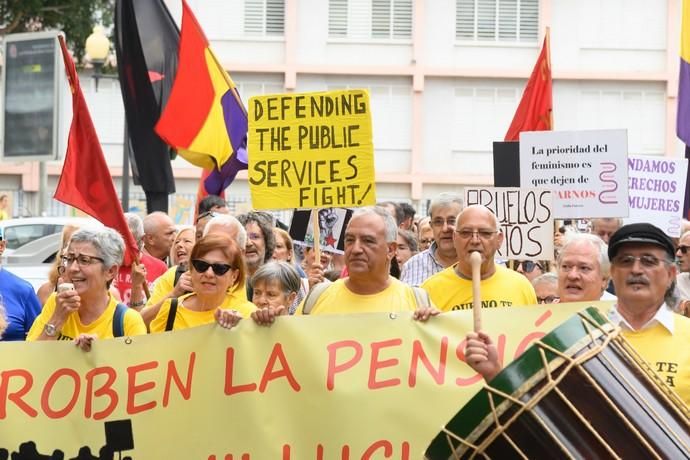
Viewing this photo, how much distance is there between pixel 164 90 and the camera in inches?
476

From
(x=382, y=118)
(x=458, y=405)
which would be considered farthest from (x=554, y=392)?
(x=382, y=118)

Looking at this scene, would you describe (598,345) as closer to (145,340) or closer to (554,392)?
(554,392)

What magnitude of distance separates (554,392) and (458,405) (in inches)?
74.5

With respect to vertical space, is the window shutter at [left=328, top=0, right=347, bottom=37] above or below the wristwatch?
above

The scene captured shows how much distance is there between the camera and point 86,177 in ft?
28.2

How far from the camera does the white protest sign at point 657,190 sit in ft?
38.5

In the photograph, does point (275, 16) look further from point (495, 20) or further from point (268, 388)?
point (268, 388)

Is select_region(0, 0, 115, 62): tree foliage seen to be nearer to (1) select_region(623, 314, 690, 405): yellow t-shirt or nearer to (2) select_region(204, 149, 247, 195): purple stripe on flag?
(2) select_region(204, 149, 247, 195): purple stripe on flag

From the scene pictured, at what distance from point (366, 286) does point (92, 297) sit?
1210 mm

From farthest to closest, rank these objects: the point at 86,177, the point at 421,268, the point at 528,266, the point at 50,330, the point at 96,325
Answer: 1. the point at 528,266
2. the point at 421,268
3. the point at 86,177
4. the point at 96,325
5. the point at 50,330

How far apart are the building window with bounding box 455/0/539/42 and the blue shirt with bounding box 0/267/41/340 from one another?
30.4 meters

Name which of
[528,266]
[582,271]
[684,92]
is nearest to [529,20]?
[684,92]

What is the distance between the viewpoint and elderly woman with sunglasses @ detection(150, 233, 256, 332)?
638cm

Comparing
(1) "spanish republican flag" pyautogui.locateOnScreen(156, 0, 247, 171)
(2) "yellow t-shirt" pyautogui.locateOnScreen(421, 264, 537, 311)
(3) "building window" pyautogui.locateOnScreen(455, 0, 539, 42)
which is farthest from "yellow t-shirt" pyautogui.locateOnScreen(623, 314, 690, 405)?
(3) "building window" pyautogui.locateOnScreen(455, 0, 539, 42)
